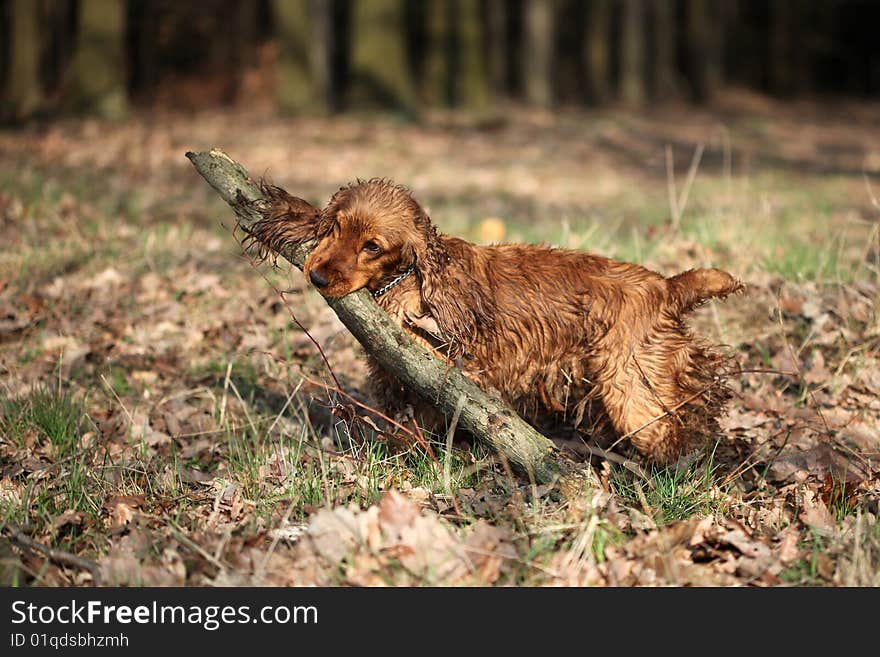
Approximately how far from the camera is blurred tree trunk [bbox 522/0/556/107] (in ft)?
73.2

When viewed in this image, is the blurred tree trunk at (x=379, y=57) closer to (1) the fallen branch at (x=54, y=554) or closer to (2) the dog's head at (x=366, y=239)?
(2) the dog's head at (x=366, y=239)

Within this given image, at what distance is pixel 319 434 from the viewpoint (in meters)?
4.67

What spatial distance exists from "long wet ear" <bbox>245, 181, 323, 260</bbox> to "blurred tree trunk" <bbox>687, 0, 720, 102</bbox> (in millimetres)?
27581

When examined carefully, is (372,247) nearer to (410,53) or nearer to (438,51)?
(438,51)

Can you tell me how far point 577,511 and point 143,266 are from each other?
15.3 feet

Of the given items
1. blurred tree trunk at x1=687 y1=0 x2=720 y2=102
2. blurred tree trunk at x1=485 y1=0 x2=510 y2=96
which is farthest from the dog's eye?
blurred tree trunk at x1=687 y1=0 x2=720 y2=102

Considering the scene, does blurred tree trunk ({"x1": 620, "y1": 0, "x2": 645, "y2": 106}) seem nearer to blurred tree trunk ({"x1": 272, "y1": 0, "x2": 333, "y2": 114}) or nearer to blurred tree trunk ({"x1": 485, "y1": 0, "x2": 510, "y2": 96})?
blurred tree trunk ({"x1": 485, "y1": 0, "x2": 510, "y2": 96})

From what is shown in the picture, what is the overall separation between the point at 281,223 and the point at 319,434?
4.59 feet

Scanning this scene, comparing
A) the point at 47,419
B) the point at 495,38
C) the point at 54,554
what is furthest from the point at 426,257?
the point at 495,38

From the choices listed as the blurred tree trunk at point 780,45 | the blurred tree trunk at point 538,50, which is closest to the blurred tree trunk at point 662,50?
the blurred tree trunk at point 538,50

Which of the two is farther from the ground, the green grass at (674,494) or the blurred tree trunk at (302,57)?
the blurred tree trunk at (302,57)

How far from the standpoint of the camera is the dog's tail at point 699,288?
4.05 m

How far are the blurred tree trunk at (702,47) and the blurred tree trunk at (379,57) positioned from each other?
1341cm

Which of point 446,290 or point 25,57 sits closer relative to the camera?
point 446,290
